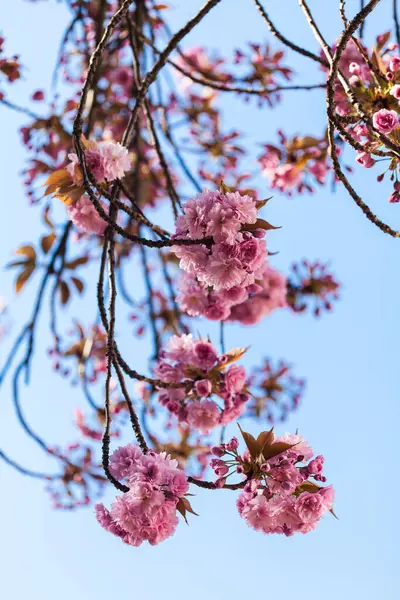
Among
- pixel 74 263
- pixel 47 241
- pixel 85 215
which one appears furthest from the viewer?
pixel 74 263

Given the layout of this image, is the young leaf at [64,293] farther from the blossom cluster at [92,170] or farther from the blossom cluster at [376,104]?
the blossom cluster at [376,104]

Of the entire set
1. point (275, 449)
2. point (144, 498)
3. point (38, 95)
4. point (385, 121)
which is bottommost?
point (144, 498)

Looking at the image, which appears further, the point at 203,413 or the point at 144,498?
the point at 203,413

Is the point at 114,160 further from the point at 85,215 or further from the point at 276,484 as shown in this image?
the point at 276,484

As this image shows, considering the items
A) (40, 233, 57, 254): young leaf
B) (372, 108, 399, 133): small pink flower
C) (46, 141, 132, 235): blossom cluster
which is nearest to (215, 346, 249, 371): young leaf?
(46, 141, 132, 235): blossom cluster

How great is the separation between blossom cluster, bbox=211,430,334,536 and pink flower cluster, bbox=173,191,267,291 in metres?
0.38

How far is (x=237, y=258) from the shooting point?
146 cm

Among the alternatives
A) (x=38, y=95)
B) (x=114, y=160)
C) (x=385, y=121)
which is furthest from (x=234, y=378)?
(x=38, y=95)

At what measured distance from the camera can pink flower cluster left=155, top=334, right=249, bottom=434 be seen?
1.99 meters

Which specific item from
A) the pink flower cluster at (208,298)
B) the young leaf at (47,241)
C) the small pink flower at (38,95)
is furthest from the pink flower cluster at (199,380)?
the small pink flower at (38,95)

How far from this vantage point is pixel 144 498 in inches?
52.7

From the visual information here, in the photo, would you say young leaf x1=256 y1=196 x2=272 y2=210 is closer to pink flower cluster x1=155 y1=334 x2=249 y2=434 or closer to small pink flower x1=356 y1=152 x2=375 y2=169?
small pink flower x1=356 y1=152 x2=375 y2=169

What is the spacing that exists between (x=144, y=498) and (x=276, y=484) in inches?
12.2

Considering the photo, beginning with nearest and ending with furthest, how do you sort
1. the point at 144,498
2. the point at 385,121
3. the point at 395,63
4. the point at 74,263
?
1. the point at 144,498
2. the point at 385,121
3. the point at 395,63
4. the point at 74,263
